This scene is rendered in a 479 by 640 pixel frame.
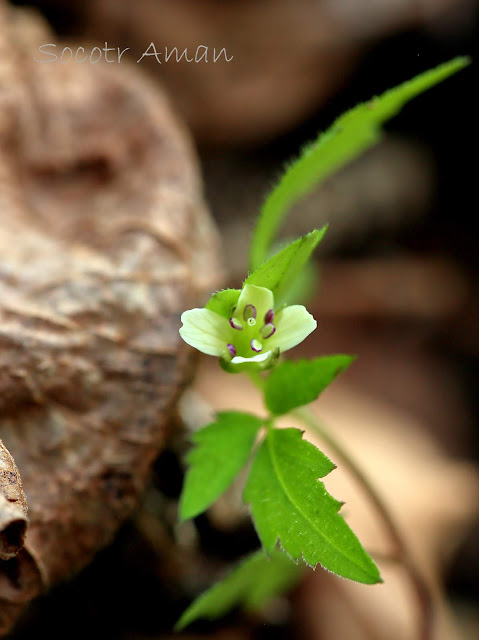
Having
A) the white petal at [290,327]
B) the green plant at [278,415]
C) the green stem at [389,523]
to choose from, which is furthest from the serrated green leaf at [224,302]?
the green stem at [389,523]

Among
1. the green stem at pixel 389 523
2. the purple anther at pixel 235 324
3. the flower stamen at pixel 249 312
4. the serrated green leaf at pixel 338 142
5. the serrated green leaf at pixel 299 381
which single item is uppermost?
the serrated green leaf at pixel 338 142

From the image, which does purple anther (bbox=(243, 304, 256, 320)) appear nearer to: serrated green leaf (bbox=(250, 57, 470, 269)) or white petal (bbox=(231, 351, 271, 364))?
white petal (bbox=(231, 351, 271, 364))

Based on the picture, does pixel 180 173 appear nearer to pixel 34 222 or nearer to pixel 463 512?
pixel 34 222

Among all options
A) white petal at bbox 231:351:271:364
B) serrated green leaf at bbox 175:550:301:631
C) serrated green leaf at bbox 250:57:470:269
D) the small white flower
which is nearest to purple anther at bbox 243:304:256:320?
the small white flower

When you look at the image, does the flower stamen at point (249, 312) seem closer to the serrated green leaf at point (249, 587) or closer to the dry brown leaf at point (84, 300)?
the dry brown leaf at point (84, 300)

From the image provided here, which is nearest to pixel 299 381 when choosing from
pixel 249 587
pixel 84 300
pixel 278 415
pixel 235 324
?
pixel 278 415

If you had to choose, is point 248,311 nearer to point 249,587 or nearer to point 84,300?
point 84,300

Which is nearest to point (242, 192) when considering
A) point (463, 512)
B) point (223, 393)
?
point (223, 393)
